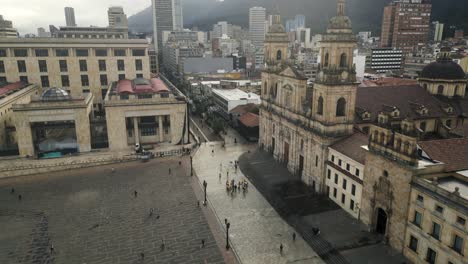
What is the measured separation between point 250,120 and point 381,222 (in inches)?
1798

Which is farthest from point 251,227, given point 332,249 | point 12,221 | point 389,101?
point 389,101

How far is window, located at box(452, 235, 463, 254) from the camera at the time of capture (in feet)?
97.5

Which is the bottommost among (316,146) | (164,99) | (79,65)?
(316,146)

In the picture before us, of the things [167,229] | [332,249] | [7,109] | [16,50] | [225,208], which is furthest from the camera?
[16,50]

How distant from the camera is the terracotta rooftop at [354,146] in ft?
143

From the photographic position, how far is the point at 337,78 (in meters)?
48.5

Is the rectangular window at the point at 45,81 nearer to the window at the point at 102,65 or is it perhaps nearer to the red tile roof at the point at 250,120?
the window at the point at 102,65

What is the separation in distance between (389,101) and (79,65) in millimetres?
74522

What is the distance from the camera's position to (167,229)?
42250 mm

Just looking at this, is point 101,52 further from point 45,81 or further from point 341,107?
point 341,107

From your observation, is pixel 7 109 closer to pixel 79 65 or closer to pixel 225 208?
pixel 79 65

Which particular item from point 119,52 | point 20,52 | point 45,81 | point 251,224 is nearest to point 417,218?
point 251,224

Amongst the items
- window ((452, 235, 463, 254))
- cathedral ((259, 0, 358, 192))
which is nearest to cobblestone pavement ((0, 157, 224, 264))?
Answer: cathedral ((259, 0, 358, 192))

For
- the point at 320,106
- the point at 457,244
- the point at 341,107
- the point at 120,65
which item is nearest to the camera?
the point at 457,244
